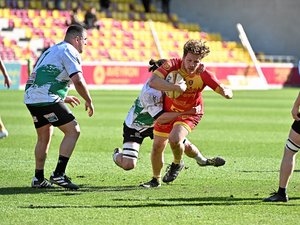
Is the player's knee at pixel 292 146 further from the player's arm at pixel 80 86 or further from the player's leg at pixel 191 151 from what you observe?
the player's arm at pixel 80 86

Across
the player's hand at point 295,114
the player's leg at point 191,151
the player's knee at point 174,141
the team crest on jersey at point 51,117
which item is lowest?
the player's leg at point 191,151

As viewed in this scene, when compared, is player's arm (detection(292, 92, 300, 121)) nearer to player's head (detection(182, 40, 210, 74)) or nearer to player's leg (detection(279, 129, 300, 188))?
player's leg (detection(279, 129, 300, 188))

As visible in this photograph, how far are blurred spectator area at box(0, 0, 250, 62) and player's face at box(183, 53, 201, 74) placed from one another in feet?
82.4

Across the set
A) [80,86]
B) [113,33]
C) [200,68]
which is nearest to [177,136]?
[200,68]

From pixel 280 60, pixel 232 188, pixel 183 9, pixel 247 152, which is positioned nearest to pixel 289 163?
pixel 232 188

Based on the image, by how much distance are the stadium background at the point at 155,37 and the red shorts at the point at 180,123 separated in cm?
2106

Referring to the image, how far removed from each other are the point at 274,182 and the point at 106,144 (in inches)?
202

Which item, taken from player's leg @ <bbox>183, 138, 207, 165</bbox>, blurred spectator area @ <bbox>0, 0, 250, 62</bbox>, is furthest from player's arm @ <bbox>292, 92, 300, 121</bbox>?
blurred spectator area @ <bbox>0, 0, 250, 62</bbox>

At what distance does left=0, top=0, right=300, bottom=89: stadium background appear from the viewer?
34.8 m

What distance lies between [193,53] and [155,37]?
1208 inches

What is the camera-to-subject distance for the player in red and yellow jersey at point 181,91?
9.71 m

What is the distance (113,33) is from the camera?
131 feet

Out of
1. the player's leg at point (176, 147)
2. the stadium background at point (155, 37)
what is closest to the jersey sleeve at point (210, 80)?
the player's leg at point (176, 147)

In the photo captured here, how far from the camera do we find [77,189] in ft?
33.5
